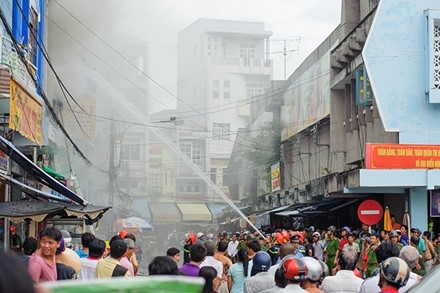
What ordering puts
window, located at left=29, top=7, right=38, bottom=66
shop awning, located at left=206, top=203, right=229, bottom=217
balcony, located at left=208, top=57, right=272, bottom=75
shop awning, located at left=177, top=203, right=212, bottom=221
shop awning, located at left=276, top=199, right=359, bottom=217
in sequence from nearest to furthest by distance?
window, located at left=29, top=7, right=38, bottom=66
shop awning, located at left=276, top=199, right=359, bottom=217
shop awning, located at left=177, top=203, right=212, bottom=221
shop awning, located at left=206, top=203, right=229, bottom=217
balcony, located at left=208, top=57, right=272, bottom=75

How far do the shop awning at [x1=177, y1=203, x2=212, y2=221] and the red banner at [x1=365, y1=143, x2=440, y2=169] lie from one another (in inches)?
1761

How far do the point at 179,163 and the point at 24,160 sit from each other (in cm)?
6324

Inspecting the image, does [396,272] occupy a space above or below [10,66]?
below

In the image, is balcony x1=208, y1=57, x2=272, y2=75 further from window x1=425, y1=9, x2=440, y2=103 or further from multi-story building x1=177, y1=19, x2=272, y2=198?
window x1=425, y1=9, x2=440, y2=103

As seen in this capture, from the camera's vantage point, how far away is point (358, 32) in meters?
25.2

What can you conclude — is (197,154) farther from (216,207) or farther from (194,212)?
(194,212)

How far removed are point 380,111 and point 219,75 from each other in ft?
226

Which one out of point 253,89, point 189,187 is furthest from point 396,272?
point 253,89

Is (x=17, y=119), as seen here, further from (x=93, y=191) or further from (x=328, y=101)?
(x=93, y=191)

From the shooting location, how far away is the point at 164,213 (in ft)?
211

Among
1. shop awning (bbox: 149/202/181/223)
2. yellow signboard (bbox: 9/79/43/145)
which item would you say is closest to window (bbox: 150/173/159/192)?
shop awning (bbox: 149/202/181/223)

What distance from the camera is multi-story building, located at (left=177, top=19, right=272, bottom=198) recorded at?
81.1m

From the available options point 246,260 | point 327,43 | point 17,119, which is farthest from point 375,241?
point 327,43

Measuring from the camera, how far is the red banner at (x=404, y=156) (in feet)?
67.5
